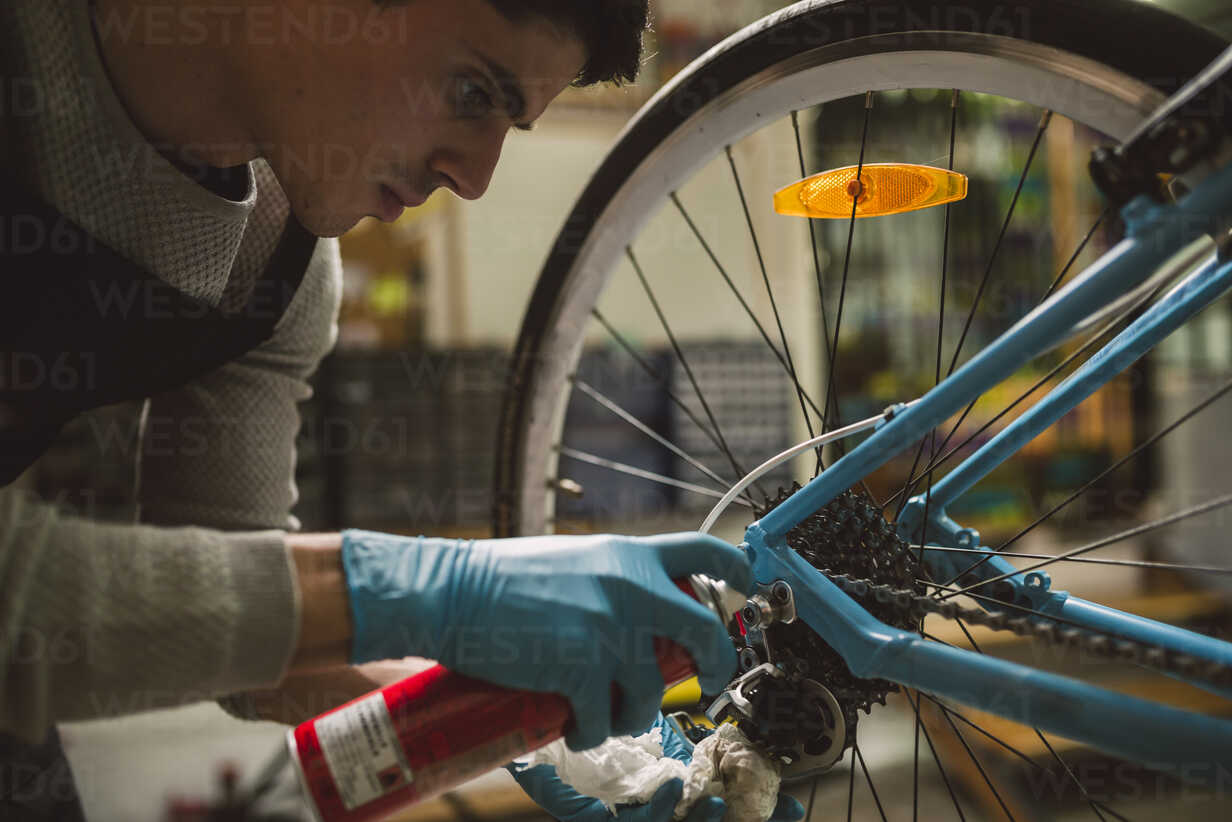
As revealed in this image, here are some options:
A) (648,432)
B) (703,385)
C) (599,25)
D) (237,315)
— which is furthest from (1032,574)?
(703,385)

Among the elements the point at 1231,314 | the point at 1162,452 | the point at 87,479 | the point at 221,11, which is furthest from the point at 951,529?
the point at 1162,452

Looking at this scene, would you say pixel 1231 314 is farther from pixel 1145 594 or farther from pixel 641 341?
pixel 641 341

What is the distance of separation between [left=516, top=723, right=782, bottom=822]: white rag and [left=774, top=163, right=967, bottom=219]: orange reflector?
446 millimetres

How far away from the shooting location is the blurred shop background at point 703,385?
67.4 inches

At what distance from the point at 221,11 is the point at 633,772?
0.64 metres

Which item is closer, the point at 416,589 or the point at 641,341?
the point at 416,589

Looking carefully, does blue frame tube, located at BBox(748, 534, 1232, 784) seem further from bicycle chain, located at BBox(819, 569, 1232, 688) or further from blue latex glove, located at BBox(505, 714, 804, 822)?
blue latex glove, located at BBox(505, 714, 804, 822)

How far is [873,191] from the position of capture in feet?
2.34

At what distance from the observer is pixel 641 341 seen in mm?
2574

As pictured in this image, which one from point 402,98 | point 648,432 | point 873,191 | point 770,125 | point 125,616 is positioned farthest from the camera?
point 770,125

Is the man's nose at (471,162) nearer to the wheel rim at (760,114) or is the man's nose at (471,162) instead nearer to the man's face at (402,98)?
the man's face at (402,98)

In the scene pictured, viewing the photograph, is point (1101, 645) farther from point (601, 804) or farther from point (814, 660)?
point (601, 804)

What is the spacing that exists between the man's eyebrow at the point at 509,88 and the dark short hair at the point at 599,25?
0.11ft

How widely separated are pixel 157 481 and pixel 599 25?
0.61 metres
